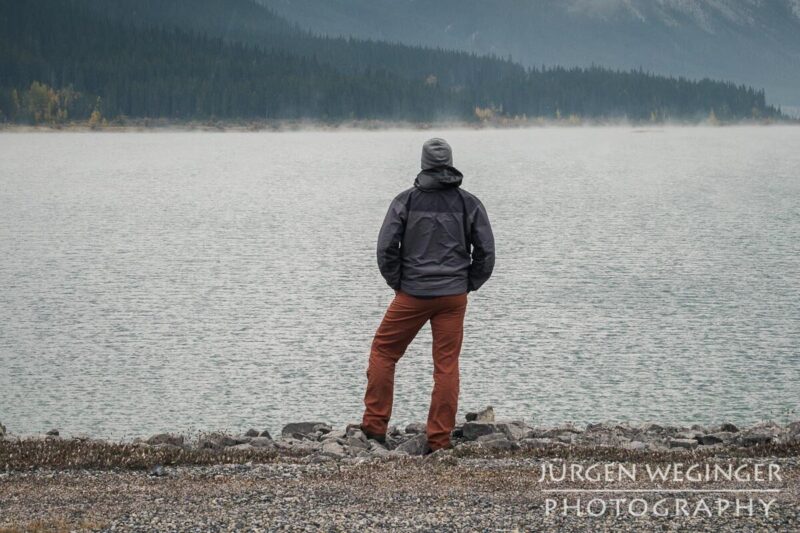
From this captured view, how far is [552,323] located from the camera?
3155 cm

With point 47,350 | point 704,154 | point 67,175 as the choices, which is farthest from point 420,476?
point 704,154

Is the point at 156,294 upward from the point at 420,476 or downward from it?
downward

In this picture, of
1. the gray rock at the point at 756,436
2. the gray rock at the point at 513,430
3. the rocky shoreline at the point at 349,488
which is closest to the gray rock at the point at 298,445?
the rocky shoreline at the point at 349,488

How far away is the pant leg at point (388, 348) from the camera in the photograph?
12.6m

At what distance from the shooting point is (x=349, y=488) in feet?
33.7

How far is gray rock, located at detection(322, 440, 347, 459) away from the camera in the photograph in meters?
12.7

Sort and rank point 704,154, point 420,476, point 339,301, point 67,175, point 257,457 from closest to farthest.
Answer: point 420,476 → point 257,457 → point 339,301 → point 67,175 → point 704,154

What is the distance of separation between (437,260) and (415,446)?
6.72ft

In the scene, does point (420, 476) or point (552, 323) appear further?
point (552, 323)

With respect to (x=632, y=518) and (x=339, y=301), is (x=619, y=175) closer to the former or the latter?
(x=339, y=301)

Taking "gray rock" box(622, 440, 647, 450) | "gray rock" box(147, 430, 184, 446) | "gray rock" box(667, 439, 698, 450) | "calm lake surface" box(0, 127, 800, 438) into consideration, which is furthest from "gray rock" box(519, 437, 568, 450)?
"calm lake surface" box(0, 127, 800, 438)

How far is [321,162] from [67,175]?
36298 millimetres

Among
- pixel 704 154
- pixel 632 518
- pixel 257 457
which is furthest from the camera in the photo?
pixel 704 154

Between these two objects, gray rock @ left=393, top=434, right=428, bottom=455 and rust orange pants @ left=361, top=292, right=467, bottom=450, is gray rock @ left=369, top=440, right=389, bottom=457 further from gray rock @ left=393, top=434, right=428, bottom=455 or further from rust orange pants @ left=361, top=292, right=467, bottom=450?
rust orange pants @ left=361, top=292, right=467, bottom=450
